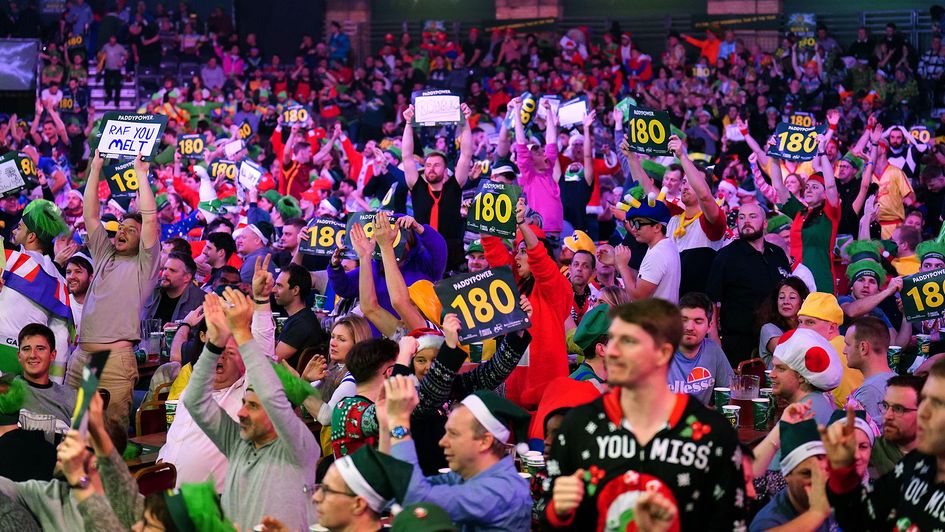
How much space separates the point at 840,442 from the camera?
4016 mm

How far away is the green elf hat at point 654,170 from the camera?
11.3 m

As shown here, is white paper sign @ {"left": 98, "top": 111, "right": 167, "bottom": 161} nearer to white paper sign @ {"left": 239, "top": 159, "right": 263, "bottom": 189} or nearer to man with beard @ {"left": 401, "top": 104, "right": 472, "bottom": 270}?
man with beard @ {"left": 401, "top": 104, "right": 472, "bottom": 270}

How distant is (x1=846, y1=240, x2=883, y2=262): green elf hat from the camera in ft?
31.3

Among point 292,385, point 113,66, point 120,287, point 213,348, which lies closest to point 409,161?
point 120,287

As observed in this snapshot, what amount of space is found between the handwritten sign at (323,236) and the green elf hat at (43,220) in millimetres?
1740

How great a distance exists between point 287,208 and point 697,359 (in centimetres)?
708

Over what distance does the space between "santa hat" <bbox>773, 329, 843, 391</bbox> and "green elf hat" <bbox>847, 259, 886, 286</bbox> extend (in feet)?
12.0

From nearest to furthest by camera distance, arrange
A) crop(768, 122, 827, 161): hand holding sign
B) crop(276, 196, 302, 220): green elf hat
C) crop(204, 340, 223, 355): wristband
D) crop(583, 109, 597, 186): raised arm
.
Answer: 1. crop(204, 340, 223, 355): wristband
2. crop(768, 122, 827, 161): hand holding sign
3. crop(583, 109, 597, 186): raised arm
4. crop(276, 196, 302, 220): green elf hat

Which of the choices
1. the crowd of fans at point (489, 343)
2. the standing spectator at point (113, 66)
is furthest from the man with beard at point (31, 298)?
the standing spectator at point (113, 66)

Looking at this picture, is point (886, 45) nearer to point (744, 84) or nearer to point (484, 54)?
point (744, 84)

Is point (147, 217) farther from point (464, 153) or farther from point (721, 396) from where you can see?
point (721, 396)

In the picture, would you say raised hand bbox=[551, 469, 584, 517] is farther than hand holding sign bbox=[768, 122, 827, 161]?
No

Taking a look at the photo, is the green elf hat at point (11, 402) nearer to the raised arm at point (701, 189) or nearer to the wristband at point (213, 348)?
the wristband at point (213, 348)

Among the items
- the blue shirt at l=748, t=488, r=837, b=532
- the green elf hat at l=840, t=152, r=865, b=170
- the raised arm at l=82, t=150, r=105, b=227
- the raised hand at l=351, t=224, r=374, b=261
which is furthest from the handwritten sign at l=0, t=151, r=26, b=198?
→ the green elf hat at l=840, t=152, r=865, b=170
